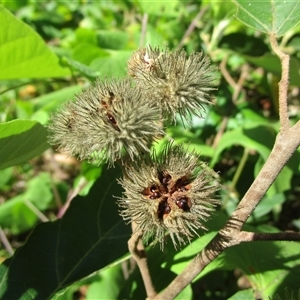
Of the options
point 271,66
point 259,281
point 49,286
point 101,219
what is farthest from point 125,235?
point 271,66

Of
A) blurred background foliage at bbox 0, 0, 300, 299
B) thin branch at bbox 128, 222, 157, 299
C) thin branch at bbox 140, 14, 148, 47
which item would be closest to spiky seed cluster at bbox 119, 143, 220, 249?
thin branch at bbox 128, 222, 157, 299

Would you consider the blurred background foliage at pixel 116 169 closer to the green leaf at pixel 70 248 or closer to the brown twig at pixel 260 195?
the green leaf at pixel 70 248

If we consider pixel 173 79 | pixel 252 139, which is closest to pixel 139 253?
pixel 173 79

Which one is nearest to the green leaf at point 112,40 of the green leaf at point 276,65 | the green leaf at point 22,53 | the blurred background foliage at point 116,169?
the blurred background foliage at point 116,169

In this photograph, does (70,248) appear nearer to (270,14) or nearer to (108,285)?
(108,285)

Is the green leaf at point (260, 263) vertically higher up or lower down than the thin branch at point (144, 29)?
lower down

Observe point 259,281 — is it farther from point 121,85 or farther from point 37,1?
point 37,1

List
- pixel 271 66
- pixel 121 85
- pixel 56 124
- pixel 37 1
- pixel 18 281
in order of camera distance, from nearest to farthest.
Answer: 1. pixel 121 85
2. pixel 56 124
3. pixel 18 281
4. pixel 271 66
5. pixel 37 1
